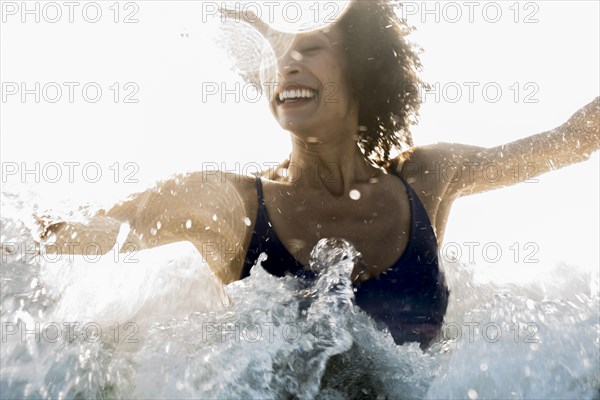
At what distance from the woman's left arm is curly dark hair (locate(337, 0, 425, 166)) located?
0.72 feet

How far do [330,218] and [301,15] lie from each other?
3.17 feet

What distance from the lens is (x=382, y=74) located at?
10.3ft

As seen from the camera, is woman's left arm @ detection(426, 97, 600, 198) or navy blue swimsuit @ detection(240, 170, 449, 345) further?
woman's left arm @ detection(426, 97, 600, 198)

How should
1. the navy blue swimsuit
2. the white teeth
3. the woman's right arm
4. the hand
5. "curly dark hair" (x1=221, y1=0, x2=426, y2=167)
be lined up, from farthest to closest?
"curly dark hair" (x1=221, y1=0, x2=426, y2=167), the hand, the white teeth, the navy blue swimsuit, the woman's right arm

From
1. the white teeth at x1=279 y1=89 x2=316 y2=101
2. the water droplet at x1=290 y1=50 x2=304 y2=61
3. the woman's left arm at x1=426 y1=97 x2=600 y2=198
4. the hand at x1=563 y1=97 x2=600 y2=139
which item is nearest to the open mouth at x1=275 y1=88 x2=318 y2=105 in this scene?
the white teeth at x1=279 y1=89 x2=316 y2=101

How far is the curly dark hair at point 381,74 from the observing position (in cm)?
305

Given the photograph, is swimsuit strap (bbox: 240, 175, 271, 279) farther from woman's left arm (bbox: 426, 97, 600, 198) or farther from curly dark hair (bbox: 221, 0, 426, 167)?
woman's left arm (bbox: 426, 97, 600, 198)

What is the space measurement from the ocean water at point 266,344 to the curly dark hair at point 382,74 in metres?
0.79

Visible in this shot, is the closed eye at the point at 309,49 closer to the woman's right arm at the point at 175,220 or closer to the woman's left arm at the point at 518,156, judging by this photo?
the woman's right arm at the point at 175,220

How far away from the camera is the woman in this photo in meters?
2.68

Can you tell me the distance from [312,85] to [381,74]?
0.49 metres

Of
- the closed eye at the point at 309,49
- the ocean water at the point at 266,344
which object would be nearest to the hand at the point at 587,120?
the ocean water at the point at 266,344

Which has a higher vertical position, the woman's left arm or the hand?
the hand

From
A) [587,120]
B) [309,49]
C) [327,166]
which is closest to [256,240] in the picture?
[327,166]
